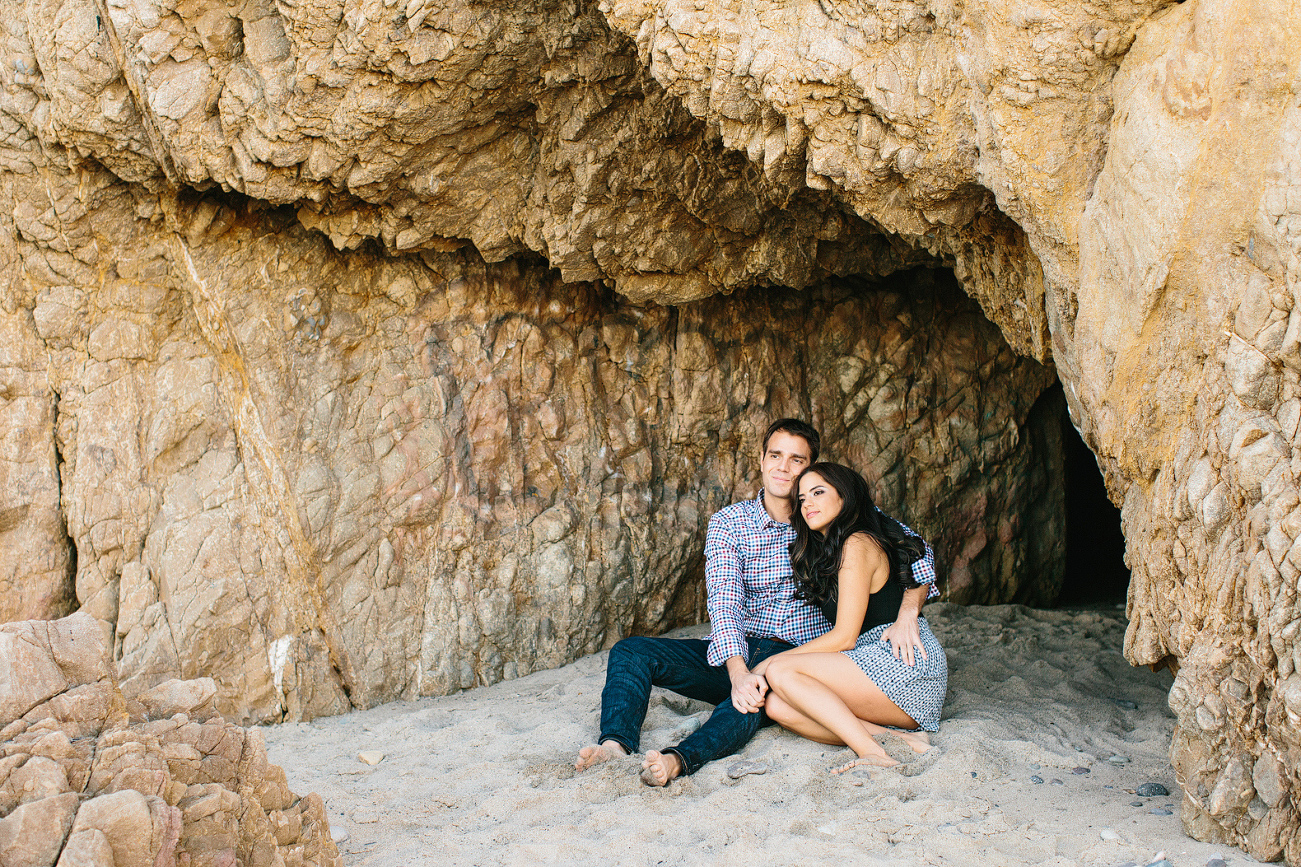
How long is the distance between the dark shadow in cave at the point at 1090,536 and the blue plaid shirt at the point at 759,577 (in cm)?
368

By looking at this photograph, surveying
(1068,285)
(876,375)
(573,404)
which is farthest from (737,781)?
(876,375)

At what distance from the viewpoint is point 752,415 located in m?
5.42

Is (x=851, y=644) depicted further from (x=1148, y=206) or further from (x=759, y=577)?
(x=1148, y=206)

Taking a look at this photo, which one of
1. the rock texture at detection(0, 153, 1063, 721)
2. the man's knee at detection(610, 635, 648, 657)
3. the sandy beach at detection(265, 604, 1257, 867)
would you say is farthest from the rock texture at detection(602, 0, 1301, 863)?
the rock texture at detection(0, 153, 1063, 721)

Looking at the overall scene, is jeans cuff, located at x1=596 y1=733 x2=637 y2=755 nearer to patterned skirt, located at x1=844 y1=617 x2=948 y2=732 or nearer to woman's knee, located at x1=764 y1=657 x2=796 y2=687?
woman's knee, located at x1=764 y1=657 x2=796 y2=687

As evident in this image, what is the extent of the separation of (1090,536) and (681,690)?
5033 millimetres

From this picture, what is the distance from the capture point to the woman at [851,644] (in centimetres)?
346

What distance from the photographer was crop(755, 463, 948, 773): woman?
11.3ft

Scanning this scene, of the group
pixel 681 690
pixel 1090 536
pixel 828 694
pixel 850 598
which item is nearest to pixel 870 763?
pixel 828 694

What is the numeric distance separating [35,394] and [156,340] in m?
0.58

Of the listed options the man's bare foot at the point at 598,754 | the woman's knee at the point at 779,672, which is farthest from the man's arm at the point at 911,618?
the man's bare foot at the point at 598,754

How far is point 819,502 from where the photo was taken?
3.80 m

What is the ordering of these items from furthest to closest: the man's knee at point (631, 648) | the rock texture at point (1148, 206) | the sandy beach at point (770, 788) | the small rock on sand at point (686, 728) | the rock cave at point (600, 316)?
the man's knee at point (631, 648)
the small rock on sand at point (686, 728)
the sandy beach at point (770, 788)
the rock cave at point (600, 316)
the rock texture at point (1148, 206)

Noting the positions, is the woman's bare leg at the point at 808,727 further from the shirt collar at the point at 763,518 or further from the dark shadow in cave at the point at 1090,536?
the dark shadow in cave at the point at 1090,536
